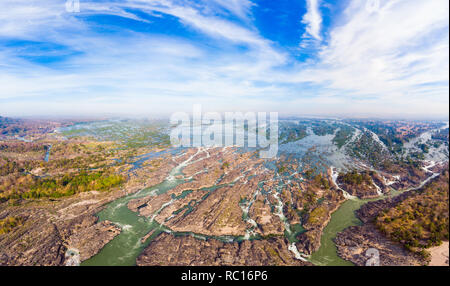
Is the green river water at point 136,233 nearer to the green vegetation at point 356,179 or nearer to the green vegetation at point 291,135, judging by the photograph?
the green vegetation at point 356,179

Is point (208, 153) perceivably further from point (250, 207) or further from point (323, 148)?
point (323, 148)

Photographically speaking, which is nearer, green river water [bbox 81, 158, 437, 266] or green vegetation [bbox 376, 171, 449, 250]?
green vegetation [bbox 376, 171, 449, 250]

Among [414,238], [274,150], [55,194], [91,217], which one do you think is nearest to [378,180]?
[414,238]

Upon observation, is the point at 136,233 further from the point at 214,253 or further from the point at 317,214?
the point at 317,214

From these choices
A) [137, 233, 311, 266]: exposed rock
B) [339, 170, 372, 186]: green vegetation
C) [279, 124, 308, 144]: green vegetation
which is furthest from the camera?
[279, 124, 308, 144]: green vegetation

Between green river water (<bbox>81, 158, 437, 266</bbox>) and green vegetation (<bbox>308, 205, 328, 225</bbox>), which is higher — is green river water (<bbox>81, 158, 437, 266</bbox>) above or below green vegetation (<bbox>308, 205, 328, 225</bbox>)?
below
